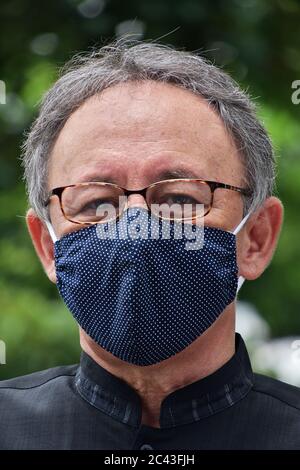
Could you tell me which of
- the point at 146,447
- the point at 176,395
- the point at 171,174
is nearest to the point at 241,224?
the point at 171,174

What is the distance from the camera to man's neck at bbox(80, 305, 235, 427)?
121 inches

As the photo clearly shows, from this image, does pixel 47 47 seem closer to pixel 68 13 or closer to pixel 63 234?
pixel 68 13

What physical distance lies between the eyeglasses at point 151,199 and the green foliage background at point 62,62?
7.19ft

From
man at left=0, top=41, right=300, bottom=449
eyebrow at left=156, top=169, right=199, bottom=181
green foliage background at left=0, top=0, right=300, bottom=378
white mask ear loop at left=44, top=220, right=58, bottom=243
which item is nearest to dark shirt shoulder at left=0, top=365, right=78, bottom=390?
man at left=0, top=41, right=300, bottom=449

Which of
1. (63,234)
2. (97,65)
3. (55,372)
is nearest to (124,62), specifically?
(97,65)

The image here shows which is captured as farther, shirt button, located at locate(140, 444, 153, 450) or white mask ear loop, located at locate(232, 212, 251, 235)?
white mask ear loop, located at locate(232, 212, 251, 235)

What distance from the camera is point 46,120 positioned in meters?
3.35

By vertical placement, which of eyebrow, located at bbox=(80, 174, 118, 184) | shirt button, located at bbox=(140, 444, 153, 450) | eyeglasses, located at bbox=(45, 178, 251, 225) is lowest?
shirt button, located at bbox=(140, 444, 153, 450)

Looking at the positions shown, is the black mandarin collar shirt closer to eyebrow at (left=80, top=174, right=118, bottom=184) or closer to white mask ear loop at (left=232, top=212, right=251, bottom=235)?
white mask ear loop at (left=232, top=212, right=251, bottom=235)

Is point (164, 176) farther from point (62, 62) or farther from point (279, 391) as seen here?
point (62, 62)

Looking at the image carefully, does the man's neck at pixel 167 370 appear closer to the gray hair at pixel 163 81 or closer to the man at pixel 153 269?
the man at pixel 153 269

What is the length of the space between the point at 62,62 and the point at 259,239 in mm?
2496

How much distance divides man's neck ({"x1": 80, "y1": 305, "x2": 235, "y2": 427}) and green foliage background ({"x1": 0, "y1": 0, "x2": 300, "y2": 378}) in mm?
2294

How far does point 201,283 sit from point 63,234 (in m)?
0.45
